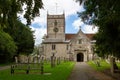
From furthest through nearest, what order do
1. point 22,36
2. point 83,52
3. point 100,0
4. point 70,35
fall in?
point 70,35, point 83,52, point 22,36, point 100,0

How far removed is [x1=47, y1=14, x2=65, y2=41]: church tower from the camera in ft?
340

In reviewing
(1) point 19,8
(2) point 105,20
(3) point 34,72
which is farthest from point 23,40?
(1) point 19,8

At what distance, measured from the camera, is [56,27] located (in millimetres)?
103562

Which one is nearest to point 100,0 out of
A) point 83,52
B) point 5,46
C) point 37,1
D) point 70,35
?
point 37,1

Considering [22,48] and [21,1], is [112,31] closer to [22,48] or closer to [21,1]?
[21,1]

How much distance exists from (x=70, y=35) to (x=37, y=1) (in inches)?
3832

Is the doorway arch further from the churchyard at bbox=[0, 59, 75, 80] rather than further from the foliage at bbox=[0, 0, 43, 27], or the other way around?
the foliage at bbox=[0, 0, 43, 27]

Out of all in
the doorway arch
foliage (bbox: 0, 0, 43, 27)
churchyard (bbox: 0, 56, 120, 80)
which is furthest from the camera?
the doorway arch

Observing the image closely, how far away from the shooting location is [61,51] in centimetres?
10281

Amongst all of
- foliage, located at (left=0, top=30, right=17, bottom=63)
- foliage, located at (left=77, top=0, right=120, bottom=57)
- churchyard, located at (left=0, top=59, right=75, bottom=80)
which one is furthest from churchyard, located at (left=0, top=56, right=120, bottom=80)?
foliage, located at (left=0, top=30, right=17, bottom=63)

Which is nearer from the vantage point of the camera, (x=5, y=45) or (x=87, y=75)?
(x=87, y=75)

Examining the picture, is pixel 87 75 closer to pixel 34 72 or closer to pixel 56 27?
pixel 34 72

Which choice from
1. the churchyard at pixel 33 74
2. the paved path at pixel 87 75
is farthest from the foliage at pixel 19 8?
the paved path at pixel 87 75

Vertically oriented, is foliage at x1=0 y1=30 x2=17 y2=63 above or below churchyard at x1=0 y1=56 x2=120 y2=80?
above
